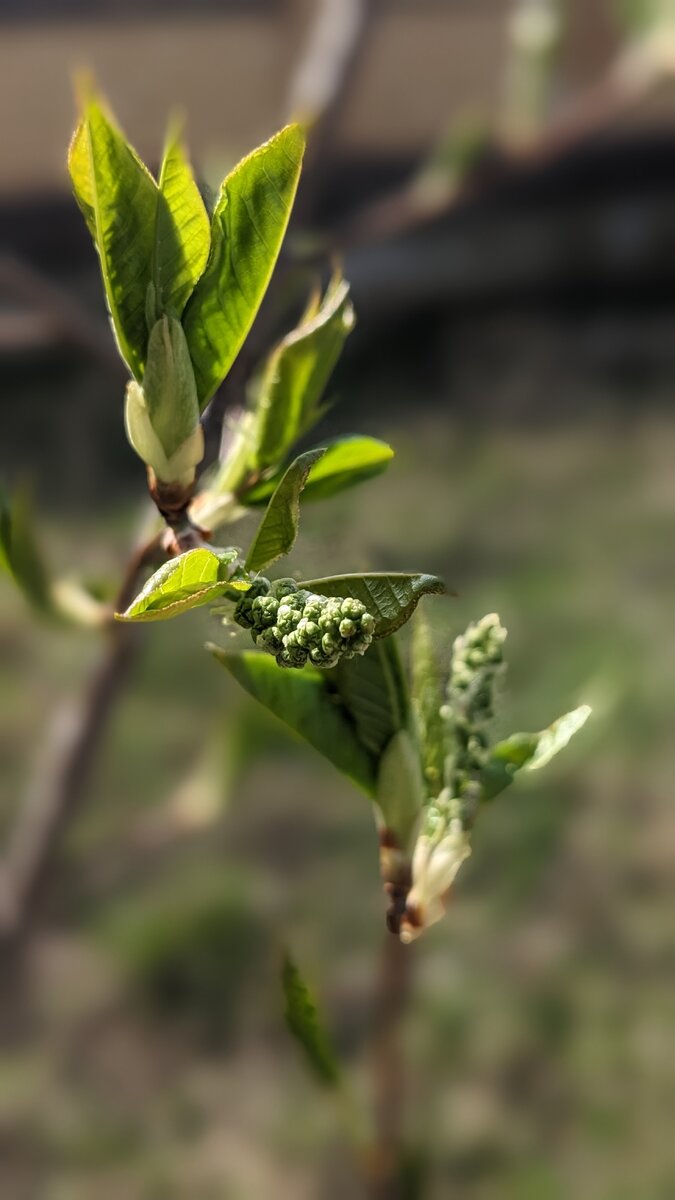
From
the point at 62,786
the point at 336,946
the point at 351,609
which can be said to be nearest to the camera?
the point at 351,609

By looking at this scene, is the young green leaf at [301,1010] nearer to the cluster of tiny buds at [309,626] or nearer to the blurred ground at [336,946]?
the cluster of tiny buds at [309,626]

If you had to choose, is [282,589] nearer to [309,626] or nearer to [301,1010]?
[309,626]

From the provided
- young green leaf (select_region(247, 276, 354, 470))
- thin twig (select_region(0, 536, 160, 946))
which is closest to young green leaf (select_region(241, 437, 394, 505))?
young green leaf (select_region(247, 276, 354, 470))

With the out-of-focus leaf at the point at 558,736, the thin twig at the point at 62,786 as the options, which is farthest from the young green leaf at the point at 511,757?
the thin twig at the point at 62,786

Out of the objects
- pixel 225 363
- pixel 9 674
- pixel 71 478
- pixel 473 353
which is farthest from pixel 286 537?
pixel 473 353

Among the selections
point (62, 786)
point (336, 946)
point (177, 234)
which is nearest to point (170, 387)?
point (177, 234)

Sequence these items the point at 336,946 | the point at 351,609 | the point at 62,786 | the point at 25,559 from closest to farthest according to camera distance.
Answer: the point at 351,609 < the point at 25,559 < the point at 62,786 < the point at 336,946
